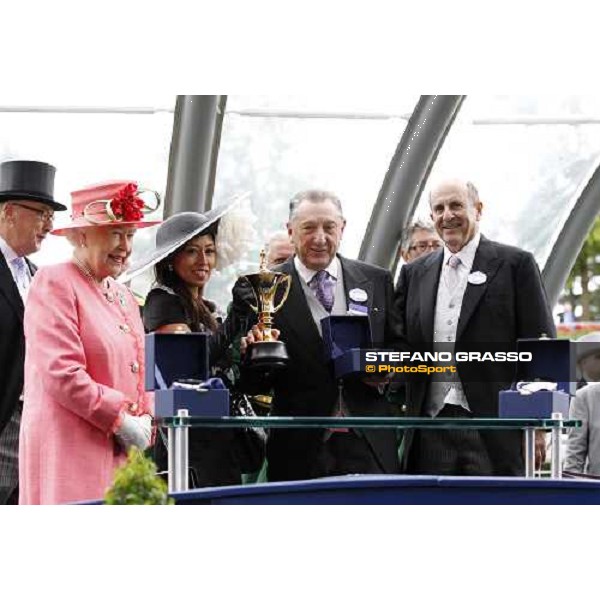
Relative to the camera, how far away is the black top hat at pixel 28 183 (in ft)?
19.8

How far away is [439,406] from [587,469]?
1324 millimetres

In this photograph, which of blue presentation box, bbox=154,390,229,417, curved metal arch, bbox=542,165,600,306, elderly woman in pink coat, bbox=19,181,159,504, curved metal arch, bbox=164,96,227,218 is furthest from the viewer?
curved metal arch, bbox=542,165,600,306

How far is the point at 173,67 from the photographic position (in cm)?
679

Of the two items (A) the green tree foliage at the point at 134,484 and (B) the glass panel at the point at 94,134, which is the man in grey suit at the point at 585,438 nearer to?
(B) the glass panel at the point at 94,134

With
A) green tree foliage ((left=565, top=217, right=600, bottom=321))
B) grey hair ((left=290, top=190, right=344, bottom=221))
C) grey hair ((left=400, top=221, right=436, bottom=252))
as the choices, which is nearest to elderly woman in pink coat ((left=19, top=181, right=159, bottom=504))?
grey hair ((left=290, top=190, right=344, bottom=221))

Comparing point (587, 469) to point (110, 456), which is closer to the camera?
point (110, 456)

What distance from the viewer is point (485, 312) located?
5766mm

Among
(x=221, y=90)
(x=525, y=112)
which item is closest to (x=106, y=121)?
(x=221, y=90)

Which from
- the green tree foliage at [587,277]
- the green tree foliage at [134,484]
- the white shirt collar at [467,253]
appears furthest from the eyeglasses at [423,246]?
the green tree foliage at [587,277]

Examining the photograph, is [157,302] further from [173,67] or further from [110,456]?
[173,67]

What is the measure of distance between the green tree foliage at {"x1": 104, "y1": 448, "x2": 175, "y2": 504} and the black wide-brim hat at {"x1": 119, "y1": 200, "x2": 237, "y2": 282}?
5.12 ft

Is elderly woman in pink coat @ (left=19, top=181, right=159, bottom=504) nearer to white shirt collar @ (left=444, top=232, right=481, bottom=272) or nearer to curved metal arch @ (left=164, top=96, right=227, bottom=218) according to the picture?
white shirt collar @ (left=444, top=232, right=481, bottom=272)

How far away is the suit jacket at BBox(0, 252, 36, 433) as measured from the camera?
5.94 meters
